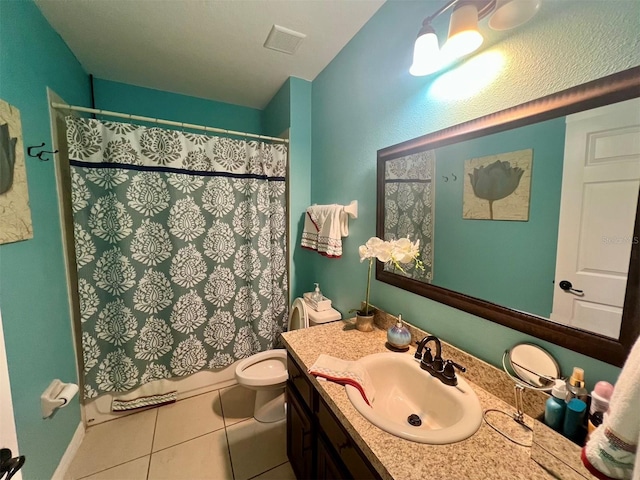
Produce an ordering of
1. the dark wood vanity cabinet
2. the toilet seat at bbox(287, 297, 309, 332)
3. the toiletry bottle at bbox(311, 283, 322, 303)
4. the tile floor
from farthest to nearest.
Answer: the toiletry bottle at bbox(311, 283, 322, 303) < the toilet seat at bbox(287, 297, 309, 332) < the tile floor < the dark wood vanity cabinet

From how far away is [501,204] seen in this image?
818mm

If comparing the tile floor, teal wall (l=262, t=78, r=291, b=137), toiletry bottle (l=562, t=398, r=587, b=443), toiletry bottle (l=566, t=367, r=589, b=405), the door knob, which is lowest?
the tile floor

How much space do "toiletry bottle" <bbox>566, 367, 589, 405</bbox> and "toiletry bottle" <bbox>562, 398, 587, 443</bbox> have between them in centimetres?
2

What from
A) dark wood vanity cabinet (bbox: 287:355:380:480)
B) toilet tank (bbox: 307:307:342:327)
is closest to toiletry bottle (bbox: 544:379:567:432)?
dark wood vanity cabinet (bbox: 287:355:380:480)

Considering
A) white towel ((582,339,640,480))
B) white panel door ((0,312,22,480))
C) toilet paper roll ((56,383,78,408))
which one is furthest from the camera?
toilet paper roll ((56,383,78,408))

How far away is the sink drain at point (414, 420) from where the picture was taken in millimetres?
855

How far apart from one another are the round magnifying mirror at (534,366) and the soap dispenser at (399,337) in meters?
0.36

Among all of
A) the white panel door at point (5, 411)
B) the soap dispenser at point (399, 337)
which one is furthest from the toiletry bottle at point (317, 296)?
the white panel door at point (5, 411)

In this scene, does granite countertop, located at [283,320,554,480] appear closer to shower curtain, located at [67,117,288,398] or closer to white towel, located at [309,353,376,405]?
white towel, located at [309,353,376,405]

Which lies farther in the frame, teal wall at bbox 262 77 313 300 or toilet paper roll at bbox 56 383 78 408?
teal wall at bbox 262 77 313 300

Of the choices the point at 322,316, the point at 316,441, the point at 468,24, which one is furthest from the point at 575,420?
the point at 322,316

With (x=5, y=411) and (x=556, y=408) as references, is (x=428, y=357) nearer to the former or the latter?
(x=556, y=408)

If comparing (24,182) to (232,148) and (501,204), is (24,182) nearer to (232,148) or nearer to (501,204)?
(232,148)

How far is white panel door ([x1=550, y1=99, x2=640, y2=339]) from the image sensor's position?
57 cm
